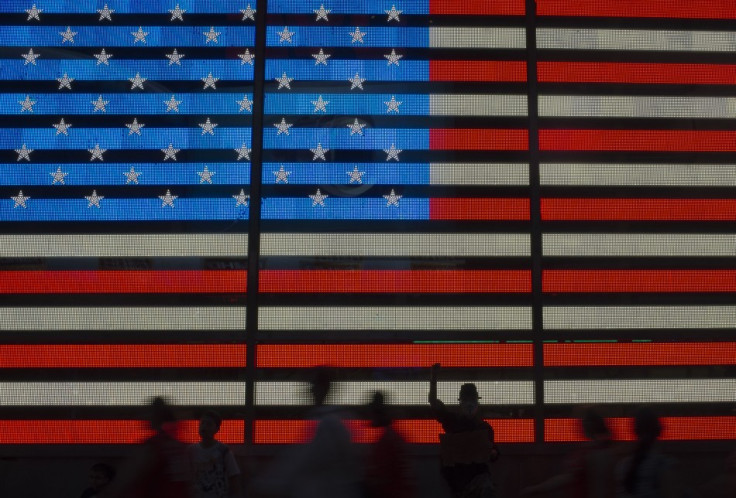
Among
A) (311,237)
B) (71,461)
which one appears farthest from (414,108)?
(71,461)

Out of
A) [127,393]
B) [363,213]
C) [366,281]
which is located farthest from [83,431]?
[363,213]

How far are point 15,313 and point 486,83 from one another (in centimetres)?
665

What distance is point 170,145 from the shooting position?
11.8m

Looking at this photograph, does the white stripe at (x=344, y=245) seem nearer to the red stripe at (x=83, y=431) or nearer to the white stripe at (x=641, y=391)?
the red stripe at (x=83, y=431)

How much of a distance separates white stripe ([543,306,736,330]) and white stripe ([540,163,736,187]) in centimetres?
160

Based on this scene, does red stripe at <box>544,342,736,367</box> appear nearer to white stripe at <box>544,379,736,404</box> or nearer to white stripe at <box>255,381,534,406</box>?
white stripe at <box>544,379,736,404</box>

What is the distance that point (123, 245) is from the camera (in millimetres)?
11602

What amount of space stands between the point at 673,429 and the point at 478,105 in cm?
476

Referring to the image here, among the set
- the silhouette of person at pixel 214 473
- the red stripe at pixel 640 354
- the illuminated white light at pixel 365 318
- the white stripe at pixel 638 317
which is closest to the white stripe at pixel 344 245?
the illuminated white light at pixel 365 318

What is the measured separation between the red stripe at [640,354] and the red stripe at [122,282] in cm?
410

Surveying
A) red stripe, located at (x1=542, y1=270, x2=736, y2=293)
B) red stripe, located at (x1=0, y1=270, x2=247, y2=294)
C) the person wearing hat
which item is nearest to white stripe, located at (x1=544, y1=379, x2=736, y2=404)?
red stripe, located at (x1=542, y1=270, x2=736, y2=293)

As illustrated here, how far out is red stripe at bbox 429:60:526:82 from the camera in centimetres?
1193

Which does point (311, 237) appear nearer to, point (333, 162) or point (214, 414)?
point (333, 162)

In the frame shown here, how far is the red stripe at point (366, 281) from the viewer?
1150 cm
